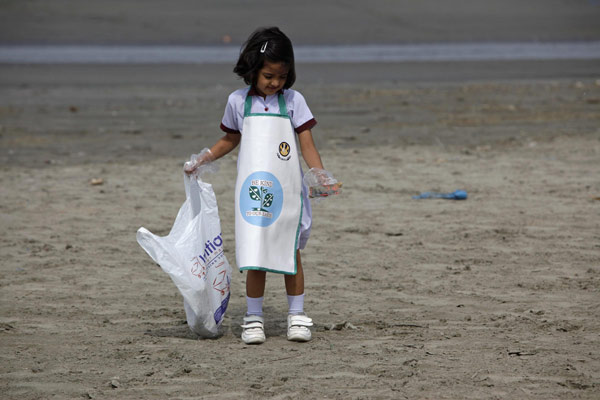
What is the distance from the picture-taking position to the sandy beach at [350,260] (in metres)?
3.71

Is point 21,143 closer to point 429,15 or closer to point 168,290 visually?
point 168,290

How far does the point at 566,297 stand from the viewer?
4.82 m

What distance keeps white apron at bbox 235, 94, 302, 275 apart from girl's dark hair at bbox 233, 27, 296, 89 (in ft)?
0.51

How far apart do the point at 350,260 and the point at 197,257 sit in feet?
5.60

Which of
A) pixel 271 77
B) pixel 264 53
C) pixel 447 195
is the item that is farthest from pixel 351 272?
pixel 447 195

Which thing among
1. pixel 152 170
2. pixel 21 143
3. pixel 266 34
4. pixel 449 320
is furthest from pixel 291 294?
pixel 21 143

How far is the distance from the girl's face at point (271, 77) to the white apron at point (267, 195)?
0.09 m

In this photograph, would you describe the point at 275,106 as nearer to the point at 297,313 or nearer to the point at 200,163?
the point at 200,163

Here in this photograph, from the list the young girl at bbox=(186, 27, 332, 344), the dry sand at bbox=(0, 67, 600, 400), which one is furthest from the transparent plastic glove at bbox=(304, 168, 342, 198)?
the dry sand at bbox=(0, 67, 600, 400)

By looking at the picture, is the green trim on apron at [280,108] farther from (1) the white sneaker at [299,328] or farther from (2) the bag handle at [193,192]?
(1) the white sneaker at [299,328]

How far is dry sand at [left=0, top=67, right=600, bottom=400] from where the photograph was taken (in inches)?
145

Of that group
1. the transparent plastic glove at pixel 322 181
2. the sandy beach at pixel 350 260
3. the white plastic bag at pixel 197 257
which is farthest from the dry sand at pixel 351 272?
the transparent plastic glove at pixel 322 181

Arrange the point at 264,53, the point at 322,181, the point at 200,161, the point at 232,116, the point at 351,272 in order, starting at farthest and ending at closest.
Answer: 1. the point at 351,272
2. the point at 200,161
3. the point at 232,116
4. the point at 322,181
5. the point at 264,53

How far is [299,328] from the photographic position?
165 inches
